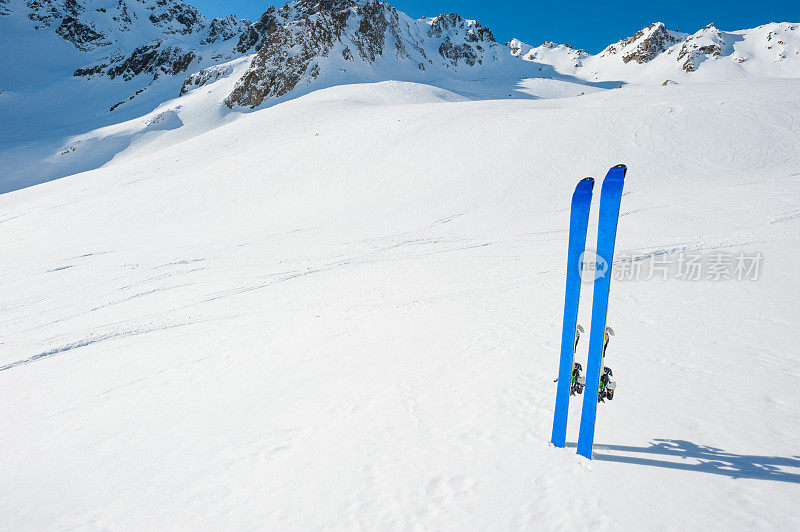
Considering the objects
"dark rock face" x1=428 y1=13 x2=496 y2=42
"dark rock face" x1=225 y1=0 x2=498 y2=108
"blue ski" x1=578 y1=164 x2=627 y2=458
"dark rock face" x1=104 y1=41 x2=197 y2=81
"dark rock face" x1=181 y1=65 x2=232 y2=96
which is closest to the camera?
"blue ski" x1=578 y1=164 x2=627 y2=458

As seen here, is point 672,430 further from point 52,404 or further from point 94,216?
point 94,216

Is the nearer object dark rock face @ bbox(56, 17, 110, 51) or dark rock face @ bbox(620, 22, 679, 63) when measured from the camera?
dark rock face @ bbox(56, 17, 110, 51)

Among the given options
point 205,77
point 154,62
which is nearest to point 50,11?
point 154,62

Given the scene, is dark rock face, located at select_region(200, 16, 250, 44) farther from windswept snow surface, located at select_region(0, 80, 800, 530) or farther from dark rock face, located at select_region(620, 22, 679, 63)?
dark rock face, located at select_region(620, 22, 679, 63)

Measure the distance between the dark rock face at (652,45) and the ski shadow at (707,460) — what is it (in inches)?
4567

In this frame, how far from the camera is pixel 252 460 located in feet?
12.7

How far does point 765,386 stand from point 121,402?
7959 millimetres

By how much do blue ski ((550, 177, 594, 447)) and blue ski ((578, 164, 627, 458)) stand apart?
13 centimetres

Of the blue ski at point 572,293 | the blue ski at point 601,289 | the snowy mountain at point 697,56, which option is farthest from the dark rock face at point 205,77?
the snowy mountain at point 697,56

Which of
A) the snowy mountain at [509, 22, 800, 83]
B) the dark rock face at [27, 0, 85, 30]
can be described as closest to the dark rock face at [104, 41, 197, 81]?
the dark rock face at [27, 0, 85, 30]

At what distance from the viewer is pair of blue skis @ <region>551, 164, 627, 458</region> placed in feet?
9.59

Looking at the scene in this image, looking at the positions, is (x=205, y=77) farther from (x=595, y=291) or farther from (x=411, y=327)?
(x=595, y=291)

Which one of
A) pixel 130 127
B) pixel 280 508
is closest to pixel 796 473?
pixel 280 508

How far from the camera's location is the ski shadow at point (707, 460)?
3072 millimetres
